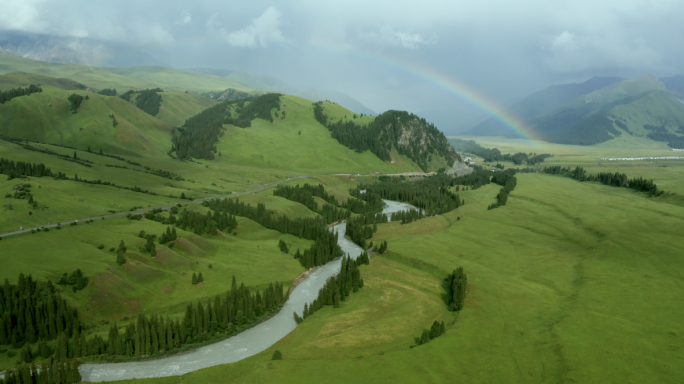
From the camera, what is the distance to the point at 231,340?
76.1 metres

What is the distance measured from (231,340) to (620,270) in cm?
9505

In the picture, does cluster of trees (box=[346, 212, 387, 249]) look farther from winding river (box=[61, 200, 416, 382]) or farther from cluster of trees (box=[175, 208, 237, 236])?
winding river (box=[61, 200, 416, 382])

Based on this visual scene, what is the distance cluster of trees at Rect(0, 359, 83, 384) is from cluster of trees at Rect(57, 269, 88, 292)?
756 inches

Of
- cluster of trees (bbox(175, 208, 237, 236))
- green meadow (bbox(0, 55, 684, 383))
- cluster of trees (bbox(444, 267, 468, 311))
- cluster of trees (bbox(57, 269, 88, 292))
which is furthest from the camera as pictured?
cluster of trees (bbox(175, 208, 237, 236))

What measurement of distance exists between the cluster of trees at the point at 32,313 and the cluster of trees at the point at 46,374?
9676 mm

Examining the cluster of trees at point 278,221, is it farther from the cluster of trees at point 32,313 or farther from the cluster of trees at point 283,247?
the cluster of trees at point 32,313

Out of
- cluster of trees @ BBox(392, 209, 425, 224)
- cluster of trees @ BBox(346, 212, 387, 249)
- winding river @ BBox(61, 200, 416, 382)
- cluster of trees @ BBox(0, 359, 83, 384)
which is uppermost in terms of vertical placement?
cluster of trees @ BBox(392, 209, 425, 224)

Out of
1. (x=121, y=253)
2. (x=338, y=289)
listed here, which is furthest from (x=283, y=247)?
(x=121, y=253)

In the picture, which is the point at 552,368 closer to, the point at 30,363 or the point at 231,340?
the point at 231,340

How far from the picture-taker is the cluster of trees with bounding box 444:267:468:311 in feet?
284

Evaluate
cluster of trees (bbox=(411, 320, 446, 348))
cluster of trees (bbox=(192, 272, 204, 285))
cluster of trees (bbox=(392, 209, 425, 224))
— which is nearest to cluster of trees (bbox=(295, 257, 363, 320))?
cluster of trees (bbox=(411, 320, 446, 348))

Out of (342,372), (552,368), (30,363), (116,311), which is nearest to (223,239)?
(116,311)

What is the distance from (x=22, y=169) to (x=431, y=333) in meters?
141

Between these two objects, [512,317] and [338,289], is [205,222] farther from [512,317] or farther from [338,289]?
[512,317]
